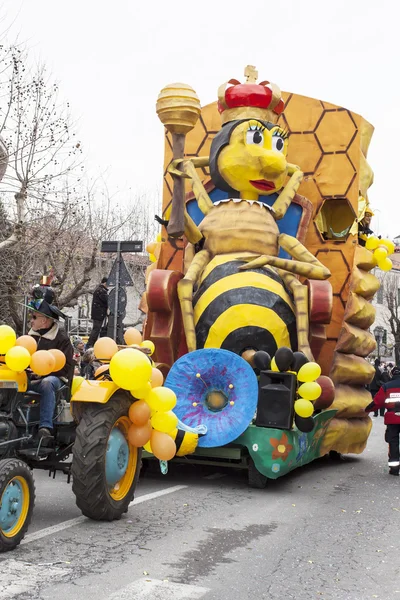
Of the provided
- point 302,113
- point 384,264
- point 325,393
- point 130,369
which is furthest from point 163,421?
point 302,113

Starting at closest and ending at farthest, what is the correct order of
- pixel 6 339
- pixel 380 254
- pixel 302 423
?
pixel 6 339 < pixel 302 423 < pixel 380 254

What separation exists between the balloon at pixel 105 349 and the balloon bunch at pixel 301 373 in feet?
7.30

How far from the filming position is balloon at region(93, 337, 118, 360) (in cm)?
691

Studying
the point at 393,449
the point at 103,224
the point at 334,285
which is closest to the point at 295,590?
the point at 393,449

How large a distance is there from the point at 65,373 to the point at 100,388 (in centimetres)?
50

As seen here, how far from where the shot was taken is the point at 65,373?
266 inches

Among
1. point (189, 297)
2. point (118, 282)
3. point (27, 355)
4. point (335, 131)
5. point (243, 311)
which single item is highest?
point (335, 131)

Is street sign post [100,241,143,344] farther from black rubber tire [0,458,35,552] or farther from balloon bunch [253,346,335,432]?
black rubber tire [0,458,35,552]

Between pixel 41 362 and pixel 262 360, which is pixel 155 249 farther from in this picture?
pixel 41 362

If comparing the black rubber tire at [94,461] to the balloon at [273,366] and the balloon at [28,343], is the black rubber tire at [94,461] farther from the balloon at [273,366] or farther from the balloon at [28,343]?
the balloon at [273,366]

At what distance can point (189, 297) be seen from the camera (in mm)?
9844

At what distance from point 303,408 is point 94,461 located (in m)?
3.08

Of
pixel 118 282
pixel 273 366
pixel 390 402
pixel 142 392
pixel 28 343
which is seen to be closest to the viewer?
pixel 28 343

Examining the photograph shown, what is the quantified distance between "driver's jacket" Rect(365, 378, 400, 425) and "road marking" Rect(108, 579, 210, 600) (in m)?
6.42
